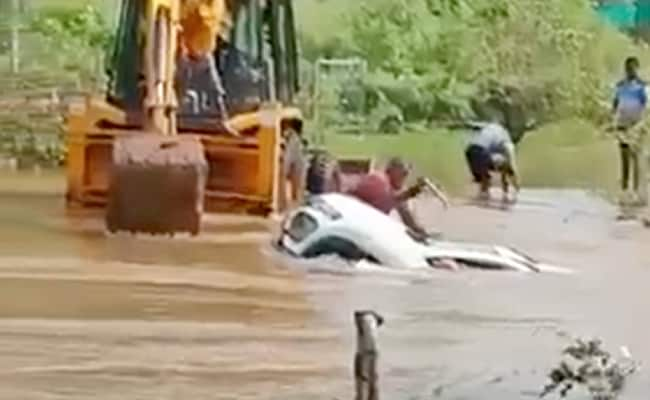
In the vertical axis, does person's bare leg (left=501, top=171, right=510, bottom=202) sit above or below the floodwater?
above

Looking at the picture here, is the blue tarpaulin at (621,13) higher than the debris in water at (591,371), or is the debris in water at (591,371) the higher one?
the blue tarpaulin at (621,13)

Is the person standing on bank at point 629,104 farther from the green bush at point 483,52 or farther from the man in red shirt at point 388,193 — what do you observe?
the man in red shirt at point 388,193

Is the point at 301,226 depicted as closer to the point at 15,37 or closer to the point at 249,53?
the point at 249,53

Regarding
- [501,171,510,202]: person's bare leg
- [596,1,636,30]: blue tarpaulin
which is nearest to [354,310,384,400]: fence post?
[501,171,510,202]: person's bare leg

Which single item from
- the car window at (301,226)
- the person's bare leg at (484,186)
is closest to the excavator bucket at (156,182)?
the car window at (301,226)

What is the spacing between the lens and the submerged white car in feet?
5.82

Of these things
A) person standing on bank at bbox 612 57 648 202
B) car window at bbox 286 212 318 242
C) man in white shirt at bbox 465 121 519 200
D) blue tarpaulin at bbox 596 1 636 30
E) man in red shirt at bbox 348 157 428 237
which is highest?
blue tarpaulin at bbox 596 1 636 30

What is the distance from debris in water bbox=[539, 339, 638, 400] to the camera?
176 centimetres

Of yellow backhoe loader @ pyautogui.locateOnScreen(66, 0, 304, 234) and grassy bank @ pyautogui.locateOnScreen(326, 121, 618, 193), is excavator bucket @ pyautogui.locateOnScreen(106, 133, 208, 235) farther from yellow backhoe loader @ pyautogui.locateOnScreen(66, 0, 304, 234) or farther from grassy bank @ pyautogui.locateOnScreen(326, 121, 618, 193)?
grassy bank @ pyautogui.locateOnScreen(326, 121, 618, 193)

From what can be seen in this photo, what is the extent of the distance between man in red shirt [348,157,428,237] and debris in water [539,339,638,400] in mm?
251

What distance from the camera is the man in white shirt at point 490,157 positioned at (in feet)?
5.84

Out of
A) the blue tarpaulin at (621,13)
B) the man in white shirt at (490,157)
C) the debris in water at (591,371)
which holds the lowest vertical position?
the debris in water at (591,371)

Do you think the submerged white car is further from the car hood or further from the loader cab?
the loader cab

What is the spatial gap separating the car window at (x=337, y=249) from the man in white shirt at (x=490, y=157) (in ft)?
0.55
